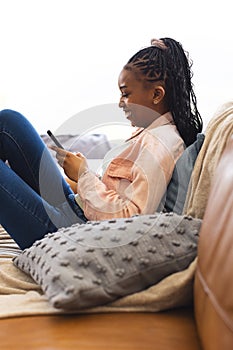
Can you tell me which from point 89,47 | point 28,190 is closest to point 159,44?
point 28,190

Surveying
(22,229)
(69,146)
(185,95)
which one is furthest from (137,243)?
(69,146)

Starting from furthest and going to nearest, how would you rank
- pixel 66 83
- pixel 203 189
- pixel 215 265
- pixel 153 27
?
pixel 66 83, pixel 153 27, pixel 203 189, pixel 215 265

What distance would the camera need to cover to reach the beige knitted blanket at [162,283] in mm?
877

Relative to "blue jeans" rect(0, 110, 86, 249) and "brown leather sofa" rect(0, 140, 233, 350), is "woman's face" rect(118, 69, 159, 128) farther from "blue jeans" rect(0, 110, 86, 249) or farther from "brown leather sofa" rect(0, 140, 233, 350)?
"brown leather sofa" rect(0, 140, 233, 350)

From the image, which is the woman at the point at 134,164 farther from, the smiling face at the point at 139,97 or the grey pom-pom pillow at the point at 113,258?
the grey pom-pom pillow at the point at 113,258

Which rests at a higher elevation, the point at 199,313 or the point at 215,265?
the point at 215,265

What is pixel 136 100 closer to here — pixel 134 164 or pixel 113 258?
pixel 134 164

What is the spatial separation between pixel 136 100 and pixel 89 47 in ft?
4.14

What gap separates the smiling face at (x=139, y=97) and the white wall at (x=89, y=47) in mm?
941

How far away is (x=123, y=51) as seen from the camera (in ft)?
8.22

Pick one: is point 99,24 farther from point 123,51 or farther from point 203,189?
point 203,189

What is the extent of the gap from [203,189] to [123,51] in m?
1.58

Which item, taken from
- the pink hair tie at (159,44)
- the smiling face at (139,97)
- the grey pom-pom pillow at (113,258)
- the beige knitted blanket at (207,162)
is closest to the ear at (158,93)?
the smiling face at (139,97)

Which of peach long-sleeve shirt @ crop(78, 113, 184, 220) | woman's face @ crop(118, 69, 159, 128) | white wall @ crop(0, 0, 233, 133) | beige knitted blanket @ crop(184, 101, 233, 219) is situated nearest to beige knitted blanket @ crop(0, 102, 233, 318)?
beige knitted blanket @ crop(184, 101, 233, 219)
